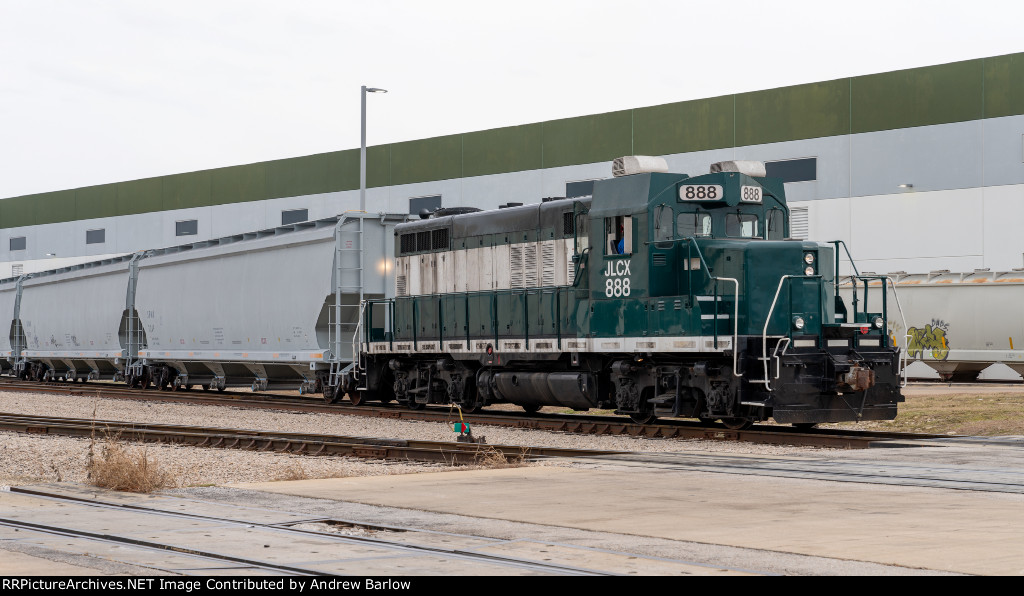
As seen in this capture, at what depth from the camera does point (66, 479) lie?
43.0ft

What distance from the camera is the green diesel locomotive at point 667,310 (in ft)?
55.4

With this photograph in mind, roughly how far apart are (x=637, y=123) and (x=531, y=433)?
25.9m

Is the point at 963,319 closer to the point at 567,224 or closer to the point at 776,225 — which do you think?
the point at 776,225

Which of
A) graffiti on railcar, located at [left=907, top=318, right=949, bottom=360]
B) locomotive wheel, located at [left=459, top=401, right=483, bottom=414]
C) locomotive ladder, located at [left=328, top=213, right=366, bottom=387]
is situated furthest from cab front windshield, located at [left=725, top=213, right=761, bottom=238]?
graffiti on railcar, located at [left=907, top=318, right=949, bottom=360]

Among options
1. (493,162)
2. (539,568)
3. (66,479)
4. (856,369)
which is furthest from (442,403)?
(493,162)

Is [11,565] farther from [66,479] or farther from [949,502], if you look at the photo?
[949,502]

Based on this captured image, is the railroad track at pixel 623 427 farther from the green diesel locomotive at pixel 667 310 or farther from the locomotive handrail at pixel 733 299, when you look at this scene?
the locomotive handrail at pixel 733 299

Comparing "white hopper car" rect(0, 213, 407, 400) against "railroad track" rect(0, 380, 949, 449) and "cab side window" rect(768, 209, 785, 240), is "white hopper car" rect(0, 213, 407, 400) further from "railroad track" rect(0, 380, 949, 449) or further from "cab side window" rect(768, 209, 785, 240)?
"cab side window" rect(768, 209, 785, 240)

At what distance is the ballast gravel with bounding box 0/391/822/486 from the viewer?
1346 cm

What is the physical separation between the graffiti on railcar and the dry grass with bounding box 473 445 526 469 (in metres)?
24.2

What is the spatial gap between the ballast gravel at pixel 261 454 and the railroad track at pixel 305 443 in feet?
1.12

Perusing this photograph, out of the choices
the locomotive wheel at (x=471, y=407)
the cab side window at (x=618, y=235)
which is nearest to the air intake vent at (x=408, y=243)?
the locomotive wheel at (x=471, y=407)

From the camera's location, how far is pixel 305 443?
15992mm

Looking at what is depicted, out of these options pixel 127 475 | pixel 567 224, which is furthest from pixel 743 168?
pixel 127 475
